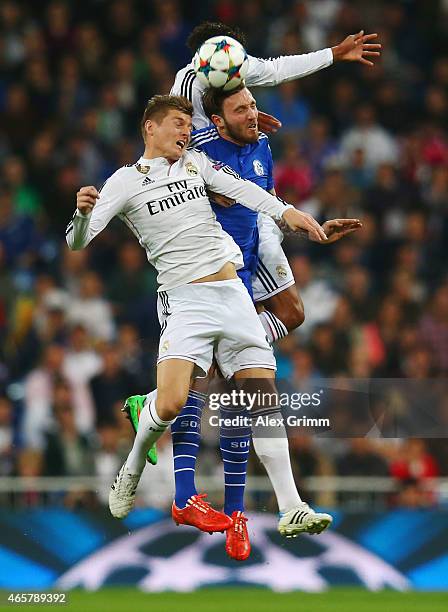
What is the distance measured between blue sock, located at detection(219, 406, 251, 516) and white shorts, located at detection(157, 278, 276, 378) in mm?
324

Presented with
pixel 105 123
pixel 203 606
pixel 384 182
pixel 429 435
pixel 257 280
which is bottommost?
pixel 203 606

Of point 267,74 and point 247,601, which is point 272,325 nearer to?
point 267,74

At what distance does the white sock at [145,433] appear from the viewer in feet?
27.4

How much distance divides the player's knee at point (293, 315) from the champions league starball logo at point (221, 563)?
2.84 metres

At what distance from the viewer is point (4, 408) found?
12.5 m

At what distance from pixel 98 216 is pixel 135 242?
19.1 ft

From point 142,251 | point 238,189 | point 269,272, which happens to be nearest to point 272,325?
point 269,272

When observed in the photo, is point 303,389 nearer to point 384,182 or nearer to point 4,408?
point 4,408

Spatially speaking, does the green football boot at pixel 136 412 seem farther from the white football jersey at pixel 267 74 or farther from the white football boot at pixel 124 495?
the white football jersey at pixel 267 74

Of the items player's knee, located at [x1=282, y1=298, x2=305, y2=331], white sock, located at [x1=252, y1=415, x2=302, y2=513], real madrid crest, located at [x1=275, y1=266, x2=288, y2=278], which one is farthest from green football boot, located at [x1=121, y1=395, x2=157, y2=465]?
real madrid crest, located at [x1=275, y1=266, x2=288, y2=278]

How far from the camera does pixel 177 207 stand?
848 centimetres

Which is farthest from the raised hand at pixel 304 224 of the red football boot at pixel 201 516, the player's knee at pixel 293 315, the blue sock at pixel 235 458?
the red football boot at pixel 201 516

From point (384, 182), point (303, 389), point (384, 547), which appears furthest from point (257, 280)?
point (384, 182)

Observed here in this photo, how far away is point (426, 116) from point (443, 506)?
523cm
